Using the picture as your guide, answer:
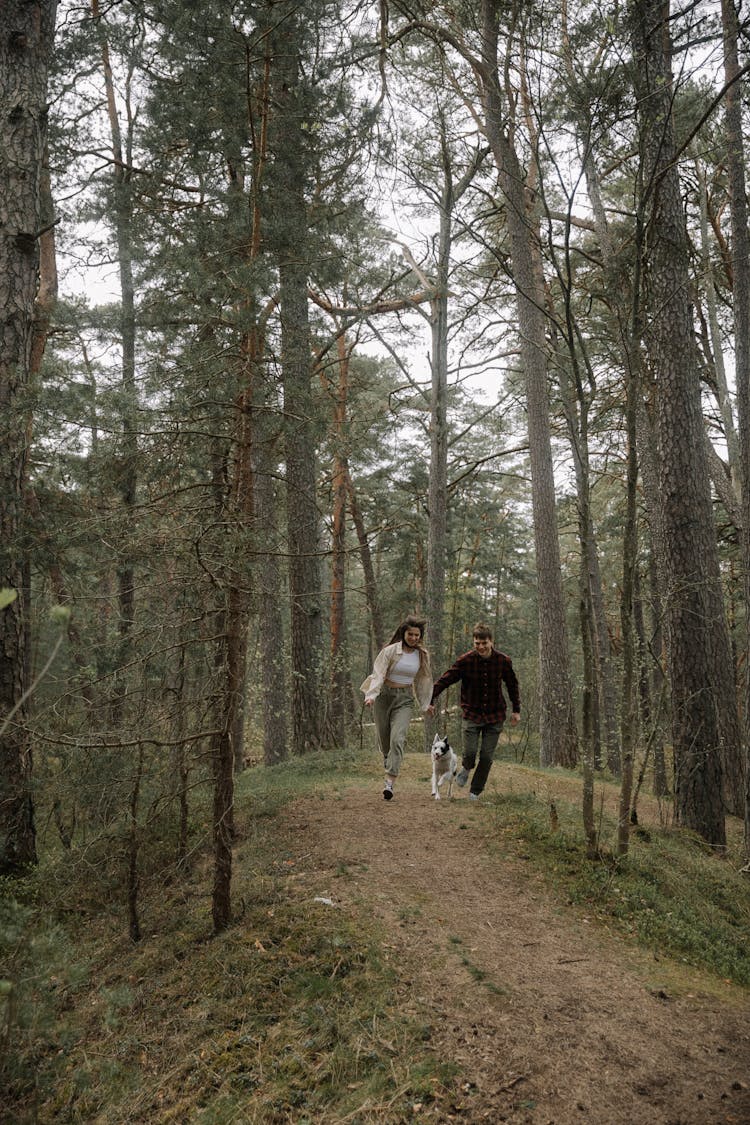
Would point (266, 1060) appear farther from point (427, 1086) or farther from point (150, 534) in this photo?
point (150, 534)

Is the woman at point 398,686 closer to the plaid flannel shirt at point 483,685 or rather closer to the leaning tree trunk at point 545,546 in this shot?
the plaid flannel shirt at point 483,685

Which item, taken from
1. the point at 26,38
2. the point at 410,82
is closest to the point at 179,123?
the point at 26,38

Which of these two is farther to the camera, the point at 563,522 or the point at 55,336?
the point at 563,522

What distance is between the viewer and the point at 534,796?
7391mm

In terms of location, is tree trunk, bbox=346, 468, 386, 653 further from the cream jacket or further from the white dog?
the cream jacket

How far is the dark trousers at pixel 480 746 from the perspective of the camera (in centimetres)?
693

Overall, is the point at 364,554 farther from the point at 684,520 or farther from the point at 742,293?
the point at 742,293

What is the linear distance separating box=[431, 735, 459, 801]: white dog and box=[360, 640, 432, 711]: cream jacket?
0.54m

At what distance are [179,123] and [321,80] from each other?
72.3 inches

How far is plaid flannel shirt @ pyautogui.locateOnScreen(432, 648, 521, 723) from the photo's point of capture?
687 centimetres

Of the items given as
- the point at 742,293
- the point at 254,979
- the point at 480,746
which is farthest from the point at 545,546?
the point at 254,979

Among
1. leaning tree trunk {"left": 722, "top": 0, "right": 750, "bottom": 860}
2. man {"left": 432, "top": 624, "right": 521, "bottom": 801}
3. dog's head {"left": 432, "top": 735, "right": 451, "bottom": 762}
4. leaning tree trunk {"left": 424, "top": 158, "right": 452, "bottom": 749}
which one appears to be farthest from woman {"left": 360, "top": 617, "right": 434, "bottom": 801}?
leaning tree trunk {"left": 424, "top": 158, "right": 452, "bottom": 749}

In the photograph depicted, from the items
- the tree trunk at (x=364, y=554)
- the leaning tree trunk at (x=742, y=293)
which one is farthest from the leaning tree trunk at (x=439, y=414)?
the leaning tree trunk at (x=742, y=293)

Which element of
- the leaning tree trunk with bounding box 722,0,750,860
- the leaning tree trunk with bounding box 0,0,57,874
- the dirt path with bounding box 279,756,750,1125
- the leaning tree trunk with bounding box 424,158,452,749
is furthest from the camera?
the leaning tree trunk with bounding box 424,158,452,749
